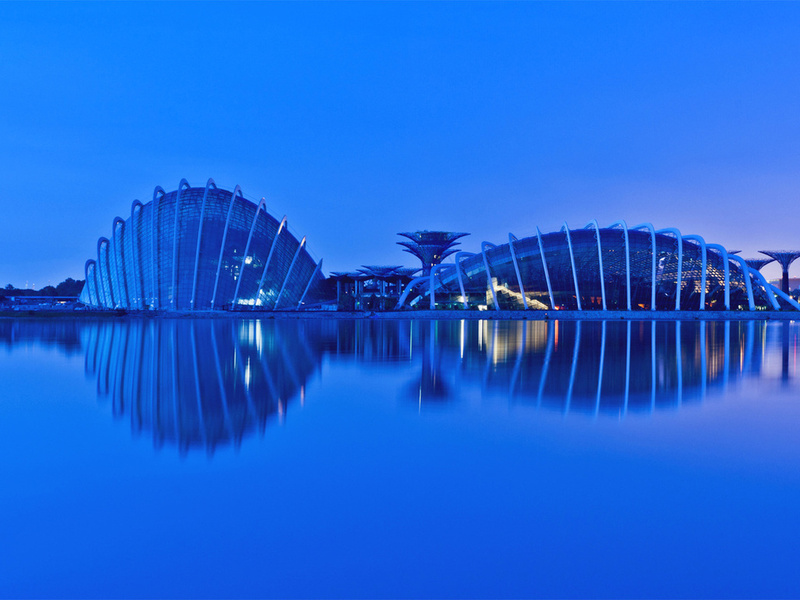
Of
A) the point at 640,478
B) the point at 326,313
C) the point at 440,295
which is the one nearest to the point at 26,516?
the point at 640,478

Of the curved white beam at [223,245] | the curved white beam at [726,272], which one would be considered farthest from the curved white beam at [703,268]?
the curved white beam at [223,245]

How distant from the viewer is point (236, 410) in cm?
1003

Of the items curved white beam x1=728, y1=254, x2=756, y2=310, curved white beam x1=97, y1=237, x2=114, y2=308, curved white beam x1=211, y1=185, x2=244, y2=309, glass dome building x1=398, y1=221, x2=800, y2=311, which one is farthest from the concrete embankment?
curved white beam x1=97, y1=237, x2=114, y2=308

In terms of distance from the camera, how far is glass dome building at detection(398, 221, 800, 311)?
7294 cm

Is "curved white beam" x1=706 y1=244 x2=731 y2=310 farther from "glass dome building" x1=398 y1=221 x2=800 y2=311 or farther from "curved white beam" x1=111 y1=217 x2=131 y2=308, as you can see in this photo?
"curved white beam" x1=111 y1=217 x2=131 y2=308

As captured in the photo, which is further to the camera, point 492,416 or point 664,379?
point 664,379

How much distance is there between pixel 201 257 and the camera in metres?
77.4

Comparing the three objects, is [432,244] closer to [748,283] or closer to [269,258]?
[269,258]

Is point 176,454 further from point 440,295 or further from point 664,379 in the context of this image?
point 440,295

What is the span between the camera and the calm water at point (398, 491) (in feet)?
14.4

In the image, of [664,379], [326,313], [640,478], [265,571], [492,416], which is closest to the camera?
[265,571]

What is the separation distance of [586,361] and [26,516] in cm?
1550

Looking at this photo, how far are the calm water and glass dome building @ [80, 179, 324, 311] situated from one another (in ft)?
215

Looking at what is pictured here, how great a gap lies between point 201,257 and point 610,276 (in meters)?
47.6
